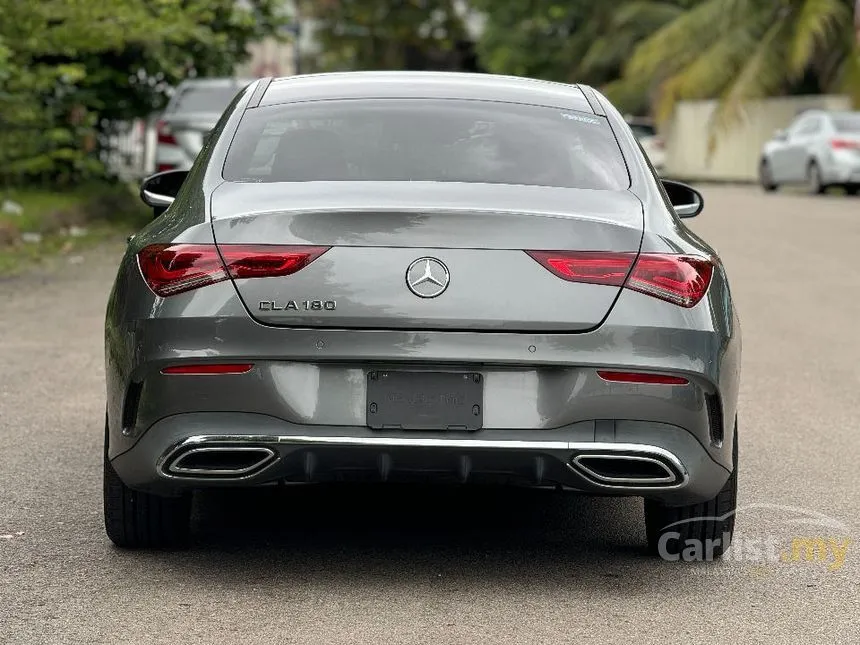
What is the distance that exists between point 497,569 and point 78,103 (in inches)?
607

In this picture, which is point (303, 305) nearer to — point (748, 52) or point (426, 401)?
point (426, 401)

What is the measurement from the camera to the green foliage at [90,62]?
1653 centimetres

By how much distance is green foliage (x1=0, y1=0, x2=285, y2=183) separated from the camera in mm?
16531

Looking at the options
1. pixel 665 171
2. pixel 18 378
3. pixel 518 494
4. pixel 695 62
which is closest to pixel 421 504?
pixel 518 494

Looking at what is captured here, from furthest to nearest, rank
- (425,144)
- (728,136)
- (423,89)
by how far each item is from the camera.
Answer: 1. (728,136)
2. (423,89)
3. (425,144)

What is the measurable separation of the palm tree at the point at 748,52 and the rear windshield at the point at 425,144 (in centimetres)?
3152

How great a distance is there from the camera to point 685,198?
665 centimetres

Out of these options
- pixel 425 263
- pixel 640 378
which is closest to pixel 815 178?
pixel 640 378

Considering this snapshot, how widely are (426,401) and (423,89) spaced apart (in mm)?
1590

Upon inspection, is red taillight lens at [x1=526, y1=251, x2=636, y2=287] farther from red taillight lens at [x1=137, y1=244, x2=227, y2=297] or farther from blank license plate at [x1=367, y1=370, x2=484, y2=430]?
red taillight lens at [x1=137, y1=244, x2=227, y2=297]

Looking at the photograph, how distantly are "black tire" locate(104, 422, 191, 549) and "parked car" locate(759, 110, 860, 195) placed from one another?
2585 centimetres

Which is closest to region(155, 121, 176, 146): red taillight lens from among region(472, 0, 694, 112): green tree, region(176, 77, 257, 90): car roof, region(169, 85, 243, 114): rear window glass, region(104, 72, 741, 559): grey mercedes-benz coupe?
region(169, 85, 243, 114): rear window glass

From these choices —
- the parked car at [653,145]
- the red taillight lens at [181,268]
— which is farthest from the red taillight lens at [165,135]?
the parked car at [653,145]

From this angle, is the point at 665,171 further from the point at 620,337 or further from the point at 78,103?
the point at 620,337
